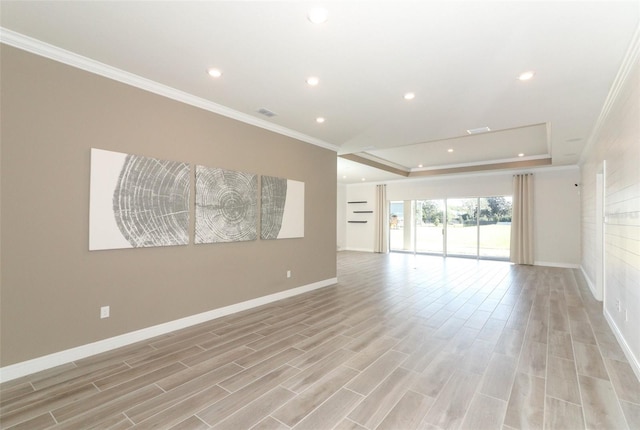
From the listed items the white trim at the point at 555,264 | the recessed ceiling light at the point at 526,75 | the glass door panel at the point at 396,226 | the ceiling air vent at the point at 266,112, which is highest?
the recessed ceiling light at the point at 526,75

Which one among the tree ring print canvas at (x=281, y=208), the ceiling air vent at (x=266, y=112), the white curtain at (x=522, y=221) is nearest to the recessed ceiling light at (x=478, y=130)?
the tree ring print canvas at (x=281, y=208)

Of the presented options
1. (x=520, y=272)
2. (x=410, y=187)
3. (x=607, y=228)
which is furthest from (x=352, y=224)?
(x=607, y=228)

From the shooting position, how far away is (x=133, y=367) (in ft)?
8.80

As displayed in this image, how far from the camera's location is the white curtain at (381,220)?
11656mm

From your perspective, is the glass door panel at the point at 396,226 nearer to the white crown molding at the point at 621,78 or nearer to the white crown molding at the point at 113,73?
the white crown molding at the point at 621,78

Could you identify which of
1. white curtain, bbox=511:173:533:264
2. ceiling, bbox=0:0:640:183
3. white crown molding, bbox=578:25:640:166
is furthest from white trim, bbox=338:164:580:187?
ceiling, bbox=0:0:640:183

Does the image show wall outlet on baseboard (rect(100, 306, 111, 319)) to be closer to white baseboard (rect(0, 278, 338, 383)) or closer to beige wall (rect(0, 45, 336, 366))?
beige wall (rect(0, 45, 336, 366))

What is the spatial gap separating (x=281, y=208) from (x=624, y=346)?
14.7 feet

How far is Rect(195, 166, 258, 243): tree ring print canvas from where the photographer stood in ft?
12.5

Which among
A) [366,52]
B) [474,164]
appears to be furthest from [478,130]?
[474,164]

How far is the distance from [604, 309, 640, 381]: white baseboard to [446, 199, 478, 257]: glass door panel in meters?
6.11

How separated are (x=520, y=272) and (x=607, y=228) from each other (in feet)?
13.0

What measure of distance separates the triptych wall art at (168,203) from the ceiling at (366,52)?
973mm

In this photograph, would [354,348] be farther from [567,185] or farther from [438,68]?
[567,185]
